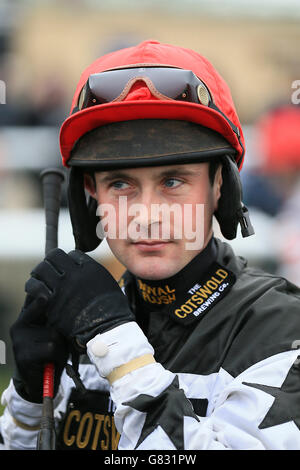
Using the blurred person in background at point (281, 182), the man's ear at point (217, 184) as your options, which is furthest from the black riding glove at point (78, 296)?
the blurred person in background at point (281, 182)

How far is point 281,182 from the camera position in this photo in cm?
559

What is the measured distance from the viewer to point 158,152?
2.03 metres

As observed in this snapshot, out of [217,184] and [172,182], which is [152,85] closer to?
[172,182]

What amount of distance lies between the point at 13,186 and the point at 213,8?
5.21 m

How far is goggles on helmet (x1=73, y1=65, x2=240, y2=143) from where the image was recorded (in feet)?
6.77

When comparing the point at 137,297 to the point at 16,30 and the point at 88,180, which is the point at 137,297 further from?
the point at 16,30

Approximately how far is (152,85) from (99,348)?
0.77 meters

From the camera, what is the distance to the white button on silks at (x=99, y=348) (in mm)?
1890

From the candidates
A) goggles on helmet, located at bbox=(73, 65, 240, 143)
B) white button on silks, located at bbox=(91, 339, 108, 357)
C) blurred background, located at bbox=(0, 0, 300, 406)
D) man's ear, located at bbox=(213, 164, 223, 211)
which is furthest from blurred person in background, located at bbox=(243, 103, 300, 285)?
white button on silks, located at bbox=(91, 339, 108, 357)

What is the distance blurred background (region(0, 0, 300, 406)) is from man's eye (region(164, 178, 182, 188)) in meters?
2.86

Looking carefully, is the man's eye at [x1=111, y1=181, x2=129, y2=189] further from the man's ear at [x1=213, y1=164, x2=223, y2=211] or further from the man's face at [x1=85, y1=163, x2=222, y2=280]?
the man's ear at [x1=213, y1=164, x2=223, y2=211]

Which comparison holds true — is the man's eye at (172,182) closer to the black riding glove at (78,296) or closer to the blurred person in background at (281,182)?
the black riding glove at (78,296)
